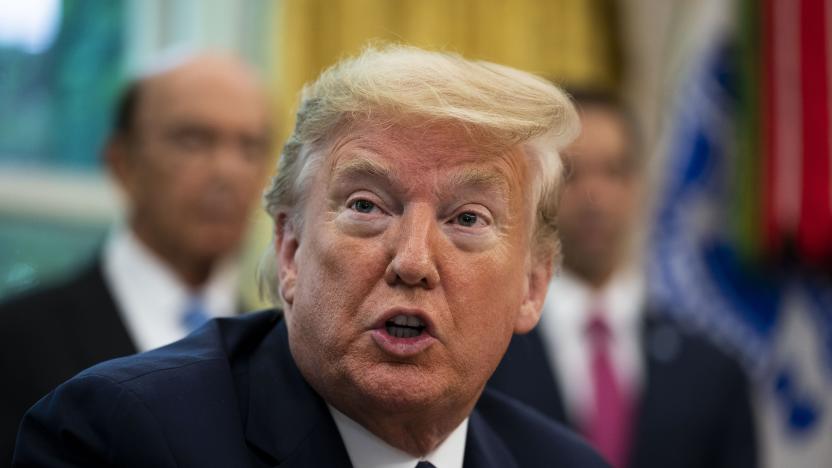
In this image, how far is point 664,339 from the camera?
3646 mm

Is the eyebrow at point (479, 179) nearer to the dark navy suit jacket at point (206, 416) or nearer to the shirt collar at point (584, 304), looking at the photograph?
the dark navy suit jacket at point (206, 416)

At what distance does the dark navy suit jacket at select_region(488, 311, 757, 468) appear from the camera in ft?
10.9

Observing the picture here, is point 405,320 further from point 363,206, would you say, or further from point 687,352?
point 687,352

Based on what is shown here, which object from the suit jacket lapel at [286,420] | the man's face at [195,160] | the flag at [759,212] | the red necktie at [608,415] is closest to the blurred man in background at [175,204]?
the man's face at [195,160]

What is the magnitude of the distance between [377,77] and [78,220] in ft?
9.80

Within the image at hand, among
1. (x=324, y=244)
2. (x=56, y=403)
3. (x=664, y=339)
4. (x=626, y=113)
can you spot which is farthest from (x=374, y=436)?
(x=626, y=113)

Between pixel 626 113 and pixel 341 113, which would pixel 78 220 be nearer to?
pixel 626 113

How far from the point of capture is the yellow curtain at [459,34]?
452 cm

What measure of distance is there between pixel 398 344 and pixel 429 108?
365 millimetres

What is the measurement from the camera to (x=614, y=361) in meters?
3.59

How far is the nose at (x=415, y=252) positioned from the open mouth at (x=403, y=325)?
0.05m

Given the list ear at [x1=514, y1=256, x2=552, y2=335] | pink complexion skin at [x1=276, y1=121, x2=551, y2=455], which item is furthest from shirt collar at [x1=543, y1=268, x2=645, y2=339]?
pink complexion skin at [x1=276, y1=121, x2=551, y2=455]

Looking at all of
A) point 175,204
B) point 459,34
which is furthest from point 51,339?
point 459,34

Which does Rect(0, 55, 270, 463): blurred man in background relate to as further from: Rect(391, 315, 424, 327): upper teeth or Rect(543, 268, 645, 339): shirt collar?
Rect(391, 315, 424, 327): upper teeth
